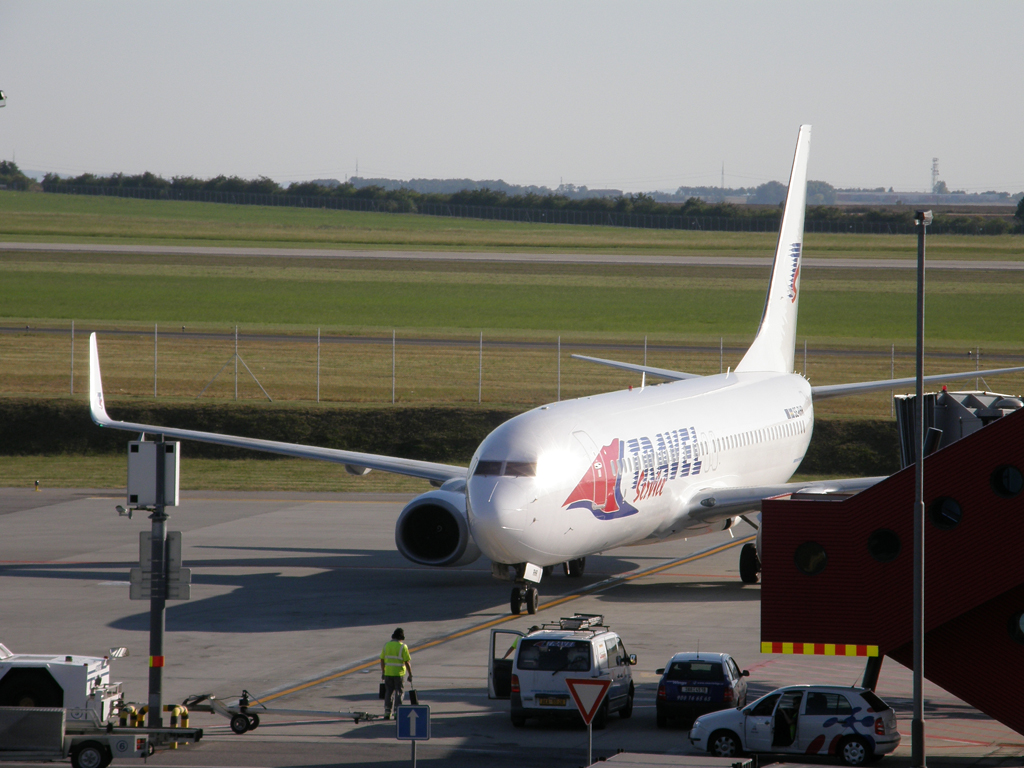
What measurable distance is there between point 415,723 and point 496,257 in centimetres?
14902

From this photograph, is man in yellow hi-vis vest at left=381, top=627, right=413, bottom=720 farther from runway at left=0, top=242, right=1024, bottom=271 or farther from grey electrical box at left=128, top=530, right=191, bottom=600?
runway at left=0, top=242, right=1024, bottom=271

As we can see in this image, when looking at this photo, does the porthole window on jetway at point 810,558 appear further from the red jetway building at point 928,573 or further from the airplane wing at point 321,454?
the airplane wing at point 321,454

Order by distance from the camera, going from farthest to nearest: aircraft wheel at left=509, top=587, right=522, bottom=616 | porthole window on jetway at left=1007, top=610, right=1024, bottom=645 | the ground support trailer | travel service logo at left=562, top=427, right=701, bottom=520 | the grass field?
the grass field → travel service logo at left=562, top=427, right=701, bottom=520 → aircraft wheel at left=509, top=587, right=522, bottom=616 → porthole window on jetway at left=1007, top=610, right=1024, bottom=645 → the ground support trailer

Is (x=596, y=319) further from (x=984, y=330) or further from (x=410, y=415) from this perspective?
(x=410, y=415)

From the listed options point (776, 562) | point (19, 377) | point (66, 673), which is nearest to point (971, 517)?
point (776, 562)

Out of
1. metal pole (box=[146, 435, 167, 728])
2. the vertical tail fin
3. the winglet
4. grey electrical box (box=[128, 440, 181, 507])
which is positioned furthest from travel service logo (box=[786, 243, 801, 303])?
metal pole (box=[146, 435, 167, 728])

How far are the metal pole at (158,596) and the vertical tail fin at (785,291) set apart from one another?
27.4 m

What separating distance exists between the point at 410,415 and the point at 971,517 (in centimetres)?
4288

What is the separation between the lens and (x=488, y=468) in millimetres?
29422

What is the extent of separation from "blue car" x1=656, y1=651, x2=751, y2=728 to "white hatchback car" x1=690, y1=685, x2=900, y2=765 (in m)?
1.58

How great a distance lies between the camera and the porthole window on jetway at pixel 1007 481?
20500mm

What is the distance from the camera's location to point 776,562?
21844 millimetres

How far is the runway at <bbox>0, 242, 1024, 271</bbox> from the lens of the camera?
15450cm

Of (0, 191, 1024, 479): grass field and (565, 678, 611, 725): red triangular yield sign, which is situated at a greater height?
(0, 191, 1024, 479): grass field
